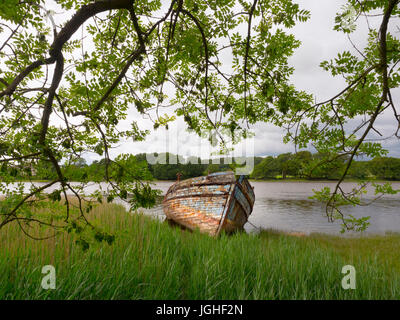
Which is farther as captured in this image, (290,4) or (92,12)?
(290,4)

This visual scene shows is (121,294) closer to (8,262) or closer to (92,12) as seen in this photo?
(8,262)

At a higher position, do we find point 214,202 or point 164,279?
point 214,202

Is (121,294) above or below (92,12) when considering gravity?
below

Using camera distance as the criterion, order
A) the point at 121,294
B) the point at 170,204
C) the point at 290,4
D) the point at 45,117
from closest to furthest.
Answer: the point at 45,117 < the point at 290,4 < the point at 121,294 < the point at 170,204

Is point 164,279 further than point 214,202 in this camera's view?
No

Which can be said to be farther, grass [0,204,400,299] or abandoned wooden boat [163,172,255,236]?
abandoned wooden boat [163,172,255,236]

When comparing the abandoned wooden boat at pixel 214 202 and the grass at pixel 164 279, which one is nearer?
the grass at pixel 164 279

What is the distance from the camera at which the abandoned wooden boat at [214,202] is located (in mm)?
9922

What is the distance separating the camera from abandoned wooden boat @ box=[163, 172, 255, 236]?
9922mm

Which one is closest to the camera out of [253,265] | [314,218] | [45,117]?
[45,117]

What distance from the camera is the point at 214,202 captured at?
1028 centimetres

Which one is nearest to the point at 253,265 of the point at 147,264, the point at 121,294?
the point at 147,264

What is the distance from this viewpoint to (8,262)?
3.90 metres

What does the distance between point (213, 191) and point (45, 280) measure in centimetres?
762
